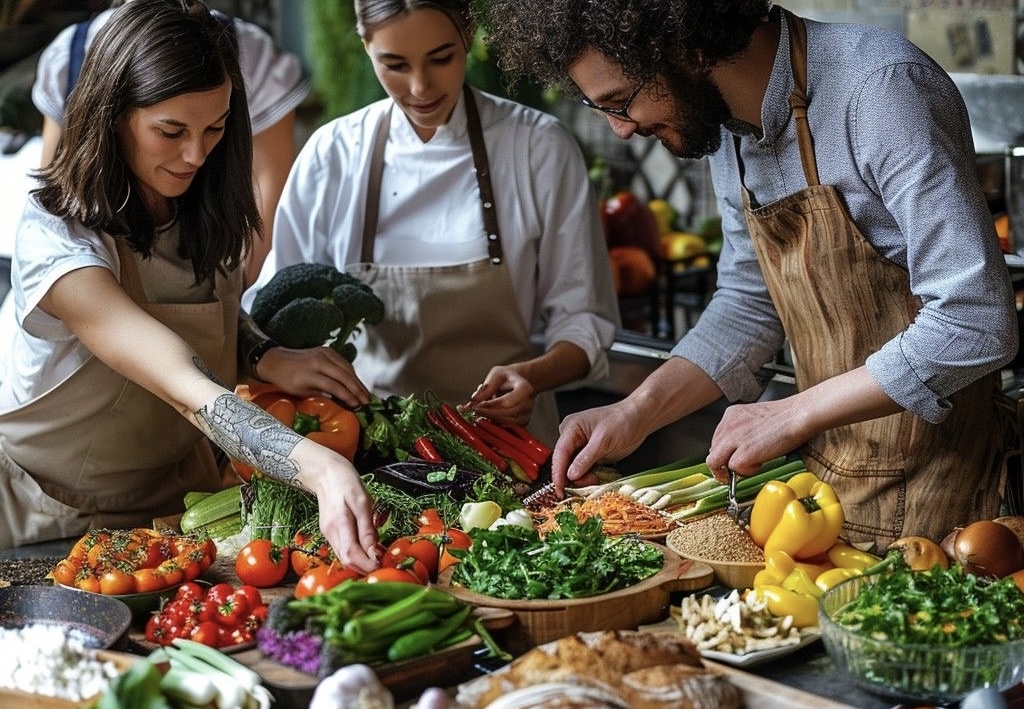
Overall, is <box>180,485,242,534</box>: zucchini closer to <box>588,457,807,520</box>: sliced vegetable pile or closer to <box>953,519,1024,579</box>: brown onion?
<box>588,457,807,520</box>: sliced vegetable pile

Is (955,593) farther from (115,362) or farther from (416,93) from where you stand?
(416,93)

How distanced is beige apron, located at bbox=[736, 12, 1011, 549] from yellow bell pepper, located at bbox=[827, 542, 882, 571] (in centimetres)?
26

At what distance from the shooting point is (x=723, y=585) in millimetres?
2594

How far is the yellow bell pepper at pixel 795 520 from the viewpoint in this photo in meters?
2.53

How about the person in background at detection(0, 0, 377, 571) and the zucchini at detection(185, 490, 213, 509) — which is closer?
the person in background at detection(0, 0, 377, 571)

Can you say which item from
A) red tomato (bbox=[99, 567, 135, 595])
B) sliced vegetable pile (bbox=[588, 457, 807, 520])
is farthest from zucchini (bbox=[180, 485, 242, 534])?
sliced vegetable pile (bbox=[588, 457, 807, 520])

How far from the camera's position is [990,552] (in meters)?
2.47

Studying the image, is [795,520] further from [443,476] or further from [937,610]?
[443,476]

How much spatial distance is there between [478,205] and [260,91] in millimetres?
1128

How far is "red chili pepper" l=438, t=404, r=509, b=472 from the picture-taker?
329cm

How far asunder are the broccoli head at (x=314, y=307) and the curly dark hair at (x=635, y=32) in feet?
3.57

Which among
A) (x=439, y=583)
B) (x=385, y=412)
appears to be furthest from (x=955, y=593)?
(x=385, y=412)

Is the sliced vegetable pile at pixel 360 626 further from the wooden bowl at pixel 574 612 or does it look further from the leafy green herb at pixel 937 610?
the leafy green herb at pixel 937 610

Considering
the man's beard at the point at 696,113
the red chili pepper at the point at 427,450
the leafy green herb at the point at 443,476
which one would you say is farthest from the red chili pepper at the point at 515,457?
the man's beard at the point at 696,113
